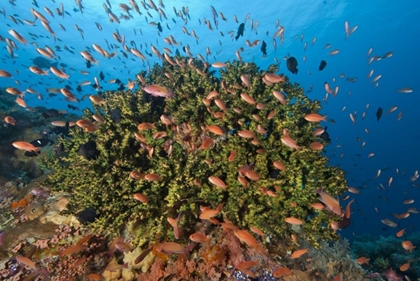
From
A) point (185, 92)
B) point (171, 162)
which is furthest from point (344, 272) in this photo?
point (185, 92)

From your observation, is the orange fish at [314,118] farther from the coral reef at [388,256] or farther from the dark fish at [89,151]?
the coral reef at [388,256]

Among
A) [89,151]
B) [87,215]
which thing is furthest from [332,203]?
[89,151]

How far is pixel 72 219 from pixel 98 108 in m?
3.24

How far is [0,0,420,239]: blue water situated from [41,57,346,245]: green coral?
9.55 ft

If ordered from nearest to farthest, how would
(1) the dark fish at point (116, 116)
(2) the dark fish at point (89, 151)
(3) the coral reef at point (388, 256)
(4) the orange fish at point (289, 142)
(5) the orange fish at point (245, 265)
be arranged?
1. (5) the orange fish at point (245, 265)
2. (4) the orange fish at point (289, 142)
3. (2) the dark fish at point (89, 151)
4. (1) the dark fish at point (116, 116)
5. (3) the coral reef at point (388, 256)

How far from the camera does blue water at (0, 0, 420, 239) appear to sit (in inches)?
1491

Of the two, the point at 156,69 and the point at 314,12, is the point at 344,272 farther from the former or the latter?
the point at 314,12

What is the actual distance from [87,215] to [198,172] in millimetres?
2136

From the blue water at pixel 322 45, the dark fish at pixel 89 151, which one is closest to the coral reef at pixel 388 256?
the blue water at pixel 322 45

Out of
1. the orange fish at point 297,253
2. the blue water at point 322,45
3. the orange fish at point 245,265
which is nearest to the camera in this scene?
the orange fish at point 245,265

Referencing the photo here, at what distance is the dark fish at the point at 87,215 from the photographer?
4.11m

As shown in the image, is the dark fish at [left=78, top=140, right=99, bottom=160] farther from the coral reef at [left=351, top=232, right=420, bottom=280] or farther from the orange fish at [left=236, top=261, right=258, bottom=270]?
the coral reef at [left=351, top=232, right=420, bottom=280]

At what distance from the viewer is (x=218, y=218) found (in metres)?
4.66

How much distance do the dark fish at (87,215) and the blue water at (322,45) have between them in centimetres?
650
